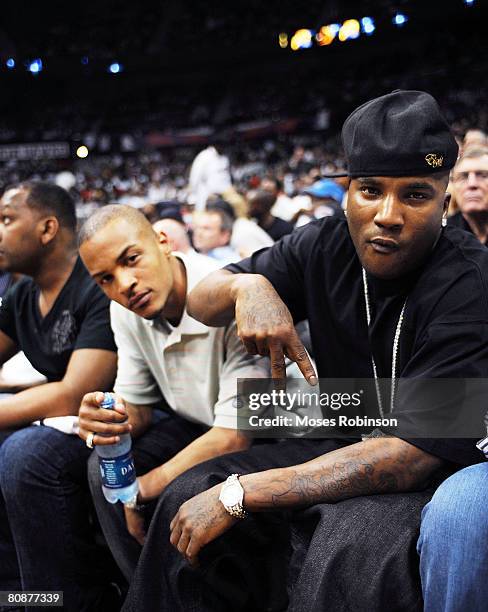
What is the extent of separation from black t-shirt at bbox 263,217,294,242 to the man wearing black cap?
4001mm

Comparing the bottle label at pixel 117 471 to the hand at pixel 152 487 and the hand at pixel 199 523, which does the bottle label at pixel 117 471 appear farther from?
the hand at pixel 199 523

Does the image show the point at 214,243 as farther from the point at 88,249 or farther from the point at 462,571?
the point at 462,571

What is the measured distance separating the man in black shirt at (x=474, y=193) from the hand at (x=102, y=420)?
1867 mm

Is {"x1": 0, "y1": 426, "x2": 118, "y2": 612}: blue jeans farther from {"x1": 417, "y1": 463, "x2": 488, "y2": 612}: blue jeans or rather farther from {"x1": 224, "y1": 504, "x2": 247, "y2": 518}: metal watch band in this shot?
{"x1": 417, "y1": 463, "x2": 488, "y2": 612}: blue jeans

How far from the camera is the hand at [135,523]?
2.16m

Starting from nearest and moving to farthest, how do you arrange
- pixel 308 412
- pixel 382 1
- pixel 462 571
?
pixel 462 571
pixel 308 412
pixel 382 1

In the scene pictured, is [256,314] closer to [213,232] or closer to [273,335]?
[273,335]

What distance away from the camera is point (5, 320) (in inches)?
120

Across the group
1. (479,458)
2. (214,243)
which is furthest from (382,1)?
(479,458)

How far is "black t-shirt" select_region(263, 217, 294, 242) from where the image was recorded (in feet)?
20.1

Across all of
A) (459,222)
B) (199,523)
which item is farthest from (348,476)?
(459,222)

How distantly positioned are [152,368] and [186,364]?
0.17m

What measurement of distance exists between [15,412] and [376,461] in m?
1.50

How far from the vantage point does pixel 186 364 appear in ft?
7.64
